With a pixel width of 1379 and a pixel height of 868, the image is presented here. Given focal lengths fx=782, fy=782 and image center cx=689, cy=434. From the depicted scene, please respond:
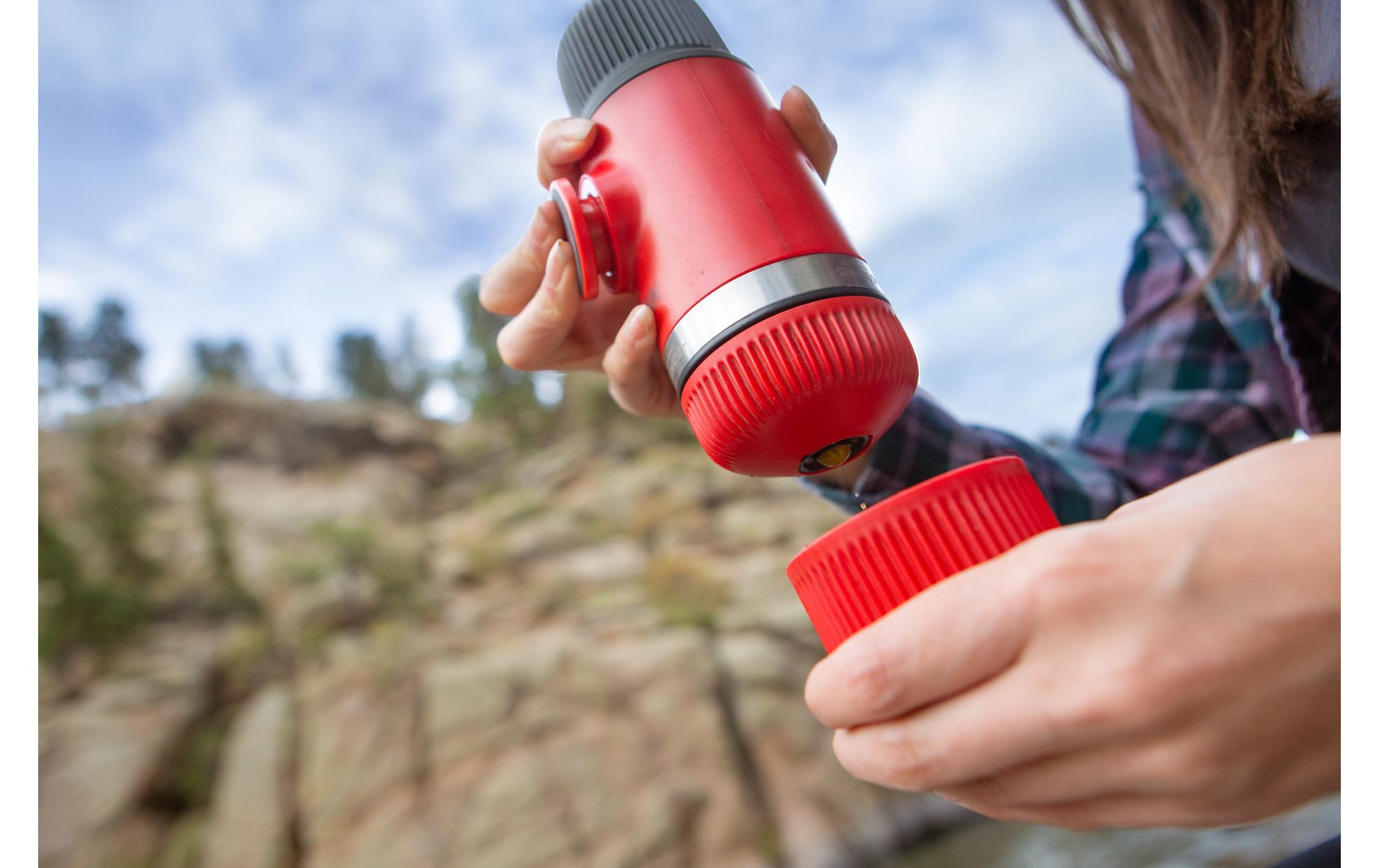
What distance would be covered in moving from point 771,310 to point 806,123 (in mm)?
161

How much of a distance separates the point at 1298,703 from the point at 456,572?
440 cm

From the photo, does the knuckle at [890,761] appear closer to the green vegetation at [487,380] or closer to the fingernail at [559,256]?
the fingernail at [559,256]

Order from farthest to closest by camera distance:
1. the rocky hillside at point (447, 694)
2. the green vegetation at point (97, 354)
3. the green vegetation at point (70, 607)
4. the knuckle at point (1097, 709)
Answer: the green vegetation at point (97, 354) < the green vegetation at point (70, 607) < the rocky hillside at point (447, 694) < the knuckle at point (1097, 709)

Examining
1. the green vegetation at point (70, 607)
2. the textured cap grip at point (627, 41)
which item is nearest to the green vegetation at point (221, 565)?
the green vegetation at point (70, 607)

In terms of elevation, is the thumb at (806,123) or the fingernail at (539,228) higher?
the fingernail at (539,228)

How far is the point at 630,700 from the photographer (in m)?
3.05

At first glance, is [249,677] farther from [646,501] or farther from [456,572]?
[646,501]

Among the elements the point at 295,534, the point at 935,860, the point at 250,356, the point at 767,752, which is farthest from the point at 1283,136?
the point at 250,356

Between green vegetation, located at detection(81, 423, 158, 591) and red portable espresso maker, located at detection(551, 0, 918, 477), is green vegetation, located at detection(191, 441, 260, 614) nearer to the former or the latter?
green vegetation, located at detection(81, 423, 158, 591)

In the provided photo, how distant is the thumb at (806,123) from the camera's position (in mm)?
448

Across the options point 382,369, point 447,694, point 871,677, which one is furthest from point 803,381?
point 382,369

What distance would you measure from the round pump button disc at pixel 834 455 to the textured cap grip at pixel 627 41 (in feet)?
0.76

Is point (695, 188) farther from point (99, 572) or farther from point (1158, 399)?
point (99, 572)

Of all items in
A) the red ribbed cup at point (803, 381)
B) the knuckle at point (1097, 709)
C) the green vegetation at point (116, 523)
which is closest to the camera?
the knuckle at point (1097, 709)
